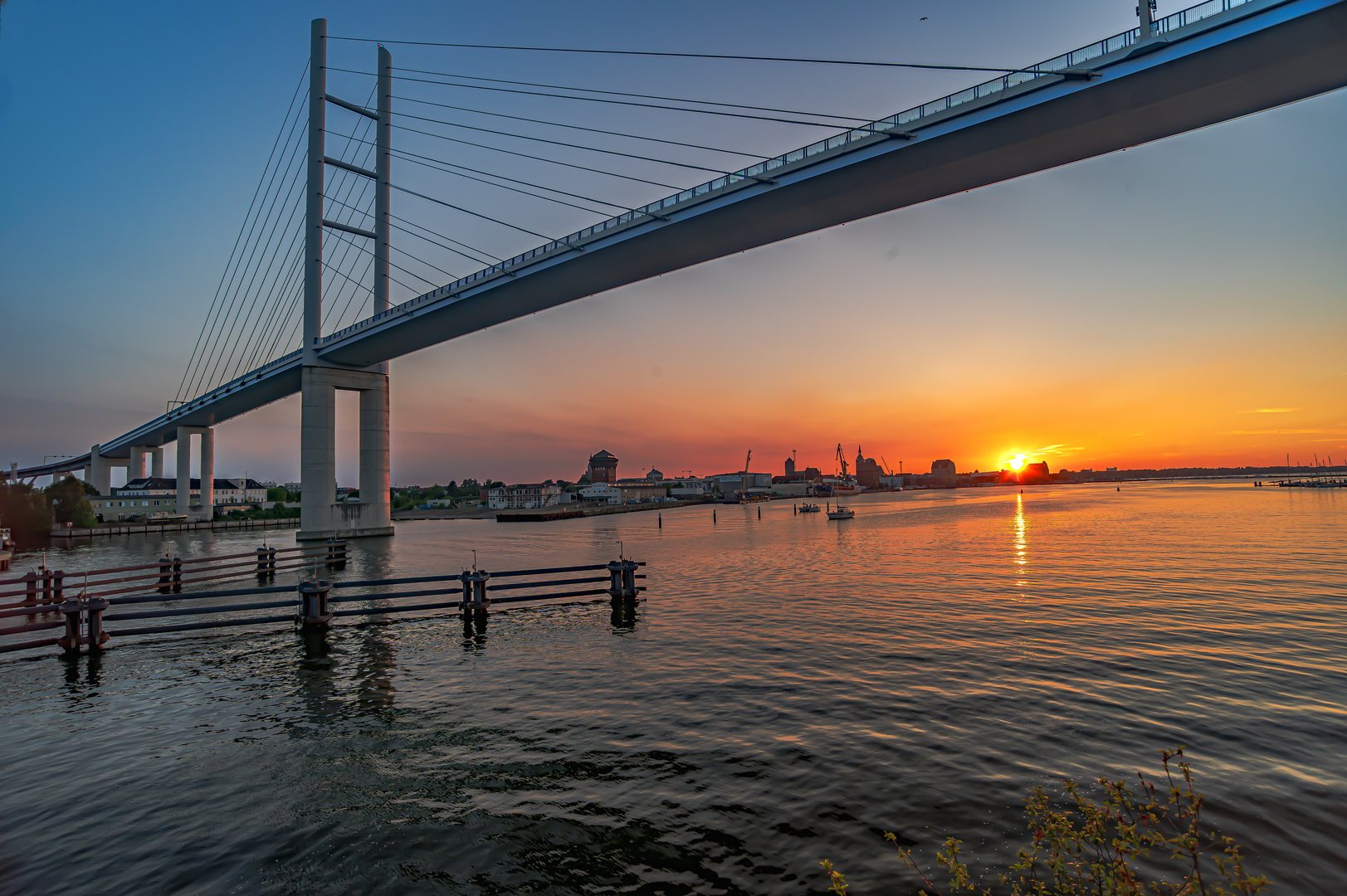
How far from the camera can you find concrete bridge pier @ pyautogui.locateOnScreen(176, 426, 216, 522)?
85.8 meters

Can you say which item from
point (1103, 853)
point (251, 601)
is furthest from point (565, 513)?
point (1103, 853)

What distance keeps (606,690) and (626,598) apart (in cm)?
844

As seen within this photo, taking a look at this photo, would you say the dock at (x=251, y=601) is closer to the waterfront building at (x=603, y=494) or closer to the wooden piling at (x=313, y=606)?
the wooden piling at (x=313, y=606)

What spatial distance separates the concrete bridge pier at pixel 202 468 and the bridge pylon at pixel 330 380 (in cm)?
4741

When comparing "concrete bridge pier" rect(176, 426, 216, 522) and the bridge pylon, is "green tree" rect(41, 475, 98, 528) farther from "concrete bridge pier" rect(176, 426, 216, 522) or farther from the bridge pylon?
the bridge pylon

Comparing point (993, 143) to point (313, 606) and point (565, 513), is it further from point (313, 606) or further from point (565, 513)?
point (565, 513)

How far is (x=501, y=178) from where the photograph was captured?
45.1m

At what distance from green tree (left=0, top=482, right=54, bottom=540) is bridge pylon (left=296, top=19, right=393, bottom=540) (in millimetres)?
35030

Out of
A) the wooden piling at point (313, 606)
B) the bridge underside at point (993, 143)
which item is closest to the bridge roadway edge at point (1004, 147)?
the bridge underside at point (993, 143)

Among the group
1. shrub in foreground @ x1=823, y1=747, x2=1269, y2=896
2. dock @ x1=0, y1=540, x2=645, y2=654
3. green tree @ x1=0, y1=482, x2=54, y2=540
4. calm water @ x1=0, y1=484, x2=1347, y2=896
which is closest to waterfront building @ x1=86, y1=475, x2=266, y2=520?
green tree @ x1=0, y1=482, x2=54, y2=540

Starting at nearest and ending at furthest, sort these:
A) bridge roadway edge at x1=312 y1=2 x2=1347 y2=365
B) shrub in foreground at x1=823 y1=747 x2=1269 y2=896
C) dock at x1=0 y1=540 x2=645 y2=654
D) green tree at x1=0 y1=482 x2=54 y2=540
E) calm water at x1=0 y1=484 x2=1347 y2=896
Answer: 1. shrub in foreground at x1=823 y1=747 x2=1269 y2=896
2. calm water at x1=0 y1=484 x2=1347 y2=896
3. dock at x1=0 y1=540 x2=645 y2=654
4. bridge roadway edge at x1=312 y1=2 x2=1347 y2=365
5. green tree at x1=0 y1=482 x2=54 y2=540

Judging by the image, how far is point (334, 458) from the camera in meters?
51.9

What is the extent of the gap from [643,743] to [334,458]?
169ft

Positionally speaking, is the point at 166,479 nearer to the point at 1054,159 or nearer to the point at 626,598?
the point at 626,598
